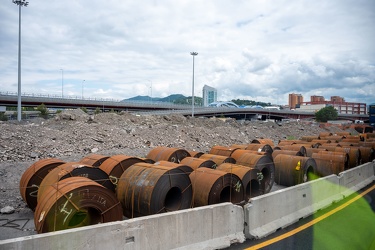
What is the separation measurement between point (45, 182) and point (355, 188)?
1121 centimetres

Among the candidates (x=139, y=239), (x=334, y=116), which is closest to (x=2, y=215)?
(x=139, y=239)

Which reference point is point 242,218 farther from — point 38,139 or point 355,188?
point 38,139

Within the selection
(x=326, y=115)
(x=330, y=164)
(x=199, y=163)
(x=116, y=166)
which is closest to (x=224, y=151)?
(x=199, y=163)

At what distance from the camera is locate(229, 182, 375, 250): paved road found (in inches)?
249

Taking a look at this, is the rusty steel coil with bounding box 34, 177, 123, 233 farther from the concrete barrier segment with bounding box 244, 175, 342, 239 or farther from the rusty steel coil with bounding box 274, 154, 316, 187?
the rusty steel coil with bounding box 274, 154, 316, 187

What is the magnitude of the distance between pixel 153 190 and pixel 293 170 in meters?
7.92

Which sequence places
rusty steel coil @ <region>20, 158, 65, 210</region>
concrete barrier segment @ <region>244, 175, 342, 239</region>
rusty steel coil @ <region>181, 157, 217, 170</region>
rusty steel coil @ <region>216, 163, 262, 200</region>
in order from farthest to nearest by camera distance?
rusty steel coil @ <region>181, 157, 217, 170</region> → rusty steel coil @ <region>216, 163, 262, 200</region> → rusty steel coil @ <region>20, 158, 65, 210</region> → concrete barrier segment @ <region>244, 175, 342, 239</region>

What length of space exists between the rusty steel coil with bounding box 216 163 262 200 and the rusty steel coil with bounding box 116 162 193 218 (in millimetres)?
2015

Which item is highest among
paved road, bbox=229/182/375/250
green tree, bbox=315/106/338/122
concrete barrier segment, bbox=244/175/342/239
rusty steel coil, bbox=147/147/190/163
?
green tree, bbox=315/106/338/122

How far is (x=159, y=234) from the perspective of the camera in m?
5.45

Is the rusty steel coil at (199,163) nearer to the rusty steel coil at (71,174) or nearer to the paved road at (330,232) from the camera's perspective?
the rusty steel coil at (71,174)

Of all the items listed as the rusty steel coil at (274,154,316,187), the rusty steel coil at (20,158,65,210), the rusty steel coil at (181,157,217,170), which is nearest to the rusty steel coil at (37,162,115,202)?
the rusty steel coil at (20,158,65,210)

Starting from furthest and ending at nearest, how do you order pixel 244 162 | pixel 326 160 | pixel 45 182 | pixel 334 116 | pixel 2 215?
pixel 334 116 < pixel 326 160 < pixel 244 162 < pixel 2 215 < pixel 45 182

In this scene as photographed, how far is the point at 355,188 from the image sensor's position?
12.0m
